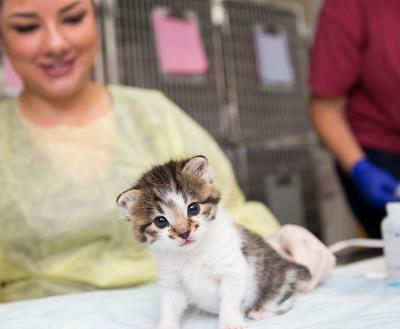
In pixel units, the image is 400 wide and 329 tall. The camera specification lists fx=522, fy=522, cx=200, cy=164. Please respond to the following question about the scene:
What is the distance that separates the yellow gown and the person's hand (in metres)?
0.15

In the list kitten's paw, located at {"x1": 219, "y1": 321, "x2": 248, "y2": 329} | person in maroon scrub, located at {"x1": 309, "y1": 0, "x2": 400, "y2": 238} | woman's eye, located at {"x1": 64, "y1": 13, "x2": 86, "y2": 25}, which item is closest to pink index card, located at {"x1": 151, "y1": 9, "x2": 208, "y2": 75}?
person in maroon scrub, located at {"x1": 309, "y1": 0, "x2": 400, "y2": 238}

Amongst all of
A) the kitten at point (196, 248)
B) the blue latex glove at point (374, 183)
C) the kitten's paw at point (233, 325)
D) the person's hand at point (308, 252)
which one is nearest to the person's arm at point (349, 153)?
the blue latex glove at point (374, 183)

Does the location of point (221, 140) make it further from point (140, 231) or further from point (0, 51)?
point (140, 231)

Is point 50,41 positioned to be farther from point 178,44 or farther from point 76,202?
point 178,44

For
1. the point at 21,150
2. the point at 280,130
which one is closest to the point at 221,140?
the point at 280,130

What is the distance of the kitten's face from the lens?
0.62 m

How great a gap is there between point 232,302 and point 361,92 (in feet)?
3.23

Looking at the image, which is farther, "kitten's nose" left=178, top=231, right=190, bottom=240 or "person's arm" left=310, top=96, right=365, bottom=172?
"person's arm" left=310, top=96, right=365, bottom=172

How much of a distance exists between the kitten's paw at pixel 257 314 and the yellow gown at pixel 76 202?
333mm

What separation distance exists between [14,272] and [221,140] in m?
0.86

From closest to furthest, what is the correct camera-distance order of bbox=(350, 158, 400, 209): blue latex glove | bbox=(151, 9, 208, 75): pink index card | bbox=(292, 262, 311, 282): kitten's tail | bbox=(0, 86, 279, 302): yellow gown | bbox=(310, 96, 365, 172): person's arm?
bbox=(292, 262, 311, 282): kitten's tail
bbox=(0, 86, 279, 302): yellow gown
bbox=(350, 158, 400, 209): blue latex glove
bbox=(310, 96, 365, 172): person's arm
bbox=(151, 9, 208, 75): pink index card

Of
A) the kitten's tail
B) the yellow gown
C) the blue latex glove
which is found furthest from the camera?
the blue latex glove

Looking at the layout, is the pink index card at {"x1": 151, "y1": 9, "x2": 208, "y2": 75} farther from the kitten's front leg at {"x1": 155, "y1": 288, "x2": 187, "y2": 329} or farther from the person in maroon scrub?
the kitten's front leg at {"x1": 155, "y1": 288, "x2": 187, "y2": 329}

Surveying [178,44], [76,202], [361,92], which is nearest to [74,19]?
[76,202]
